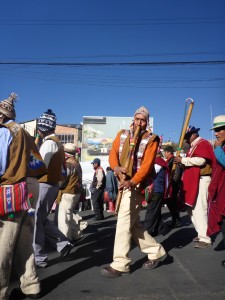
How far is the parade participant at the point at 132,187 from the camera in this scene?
427cm

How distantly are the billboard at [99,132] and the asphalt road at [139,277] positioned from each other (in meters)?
25.4

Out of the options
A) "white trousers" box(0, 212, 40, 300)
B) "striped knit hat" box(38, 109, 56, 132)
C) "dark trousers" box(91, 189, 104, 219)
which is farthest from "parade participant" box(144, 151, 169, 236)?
"white trousers" box(0, 212, 40, 300)

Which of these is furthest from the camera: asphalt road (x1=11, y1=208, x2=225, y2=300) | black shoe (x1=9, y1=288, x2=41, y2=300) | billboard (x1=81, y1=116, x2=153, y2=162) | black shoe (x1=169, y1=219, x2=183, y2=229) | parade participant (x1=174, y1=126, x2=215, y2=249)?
billboard (x1=81, y1=116, x2=153, y2=162)

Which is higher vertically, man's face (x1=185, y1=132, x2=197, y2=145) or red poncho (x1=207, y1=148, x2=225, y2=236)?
man's face (x1=185, y1=132, x2=197, y2=145)

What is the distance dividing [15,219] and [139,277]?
5.85 feet

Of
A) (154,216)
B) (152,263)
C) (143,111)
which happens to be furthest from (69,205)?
(143,111)

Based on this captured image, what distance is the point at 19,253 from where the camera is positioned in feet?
11.7

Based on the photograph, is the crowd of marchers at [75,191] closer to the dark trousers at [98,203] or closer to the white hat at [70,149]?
the white hat at [70,149]

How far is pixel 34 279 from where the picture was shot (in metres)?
3.53

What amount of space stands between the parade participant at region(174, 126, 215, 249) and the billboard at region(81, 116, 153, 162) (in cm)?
2499

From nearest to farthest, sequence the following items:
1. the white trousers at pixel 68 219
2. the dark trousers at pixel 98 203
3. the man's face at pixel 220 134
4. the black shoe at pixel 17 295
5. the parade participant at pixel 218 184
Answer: the black shoe at pixel 17 295 < the parade participant at pixel 218 184 < the man's face at pixel 220 134 < the white trousers at pixel 68 219 < the dark trousers at pixel 98 203

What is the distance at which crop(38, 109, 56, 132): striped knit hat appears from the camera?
5.04m

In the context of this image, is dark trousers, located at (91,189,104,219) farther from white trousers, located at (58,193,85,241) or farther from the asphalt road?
the asphalt road

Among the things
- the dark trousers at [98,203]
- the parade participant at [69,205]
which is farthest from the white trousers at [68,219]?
the dark trousers at [98,203]
